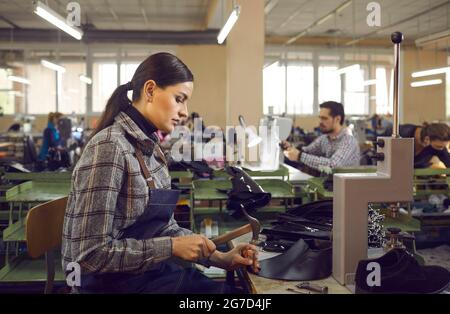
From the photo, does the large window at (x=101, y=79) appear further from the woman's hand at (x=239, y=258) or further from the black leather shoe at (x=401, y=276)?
the black leather shoe at (x=401, y=276)

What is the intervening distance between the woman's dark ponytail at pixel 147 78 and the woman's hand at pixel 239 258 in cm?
49

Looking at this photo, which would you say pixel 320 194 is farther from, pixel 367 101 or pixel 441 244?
pixel 367 101

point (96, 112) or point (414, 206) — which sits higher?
point (96, 112)

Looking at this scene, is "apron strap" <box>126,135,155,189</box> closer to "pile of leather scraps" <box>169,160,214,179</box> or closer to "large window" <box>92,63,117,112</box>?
"pile of leather scraps" <box>169,160,214,179</box>

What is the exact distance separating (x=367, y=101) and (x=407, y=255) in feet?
36.0

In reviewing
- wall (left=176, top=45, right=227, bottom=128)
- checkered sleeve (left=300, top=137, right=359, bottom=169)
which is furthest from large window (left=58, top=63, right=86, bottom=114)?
checkered sleeve (left=300, top=137, right=359, bottom=169)

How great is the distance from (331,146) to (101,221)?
2.92 metres

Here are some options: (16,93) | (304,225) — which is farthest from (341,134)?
(16,93)

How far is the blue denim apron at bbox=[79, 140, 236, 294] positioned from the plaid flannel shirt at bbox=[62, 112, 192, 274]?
0.02 m

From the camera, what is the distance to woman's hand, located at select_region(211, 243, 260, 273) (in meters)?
1.25

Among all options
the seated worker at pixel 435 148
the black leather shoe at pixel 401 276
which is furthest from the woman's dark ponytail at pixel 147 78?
the seated worker at pixel 435 148

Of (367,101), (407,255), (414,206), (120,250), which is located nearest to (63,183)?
(120,250)

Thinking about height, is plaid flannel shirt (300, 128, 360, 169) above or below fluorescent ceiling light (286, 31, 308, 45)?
below

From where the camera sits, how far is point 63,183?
9.09ft
